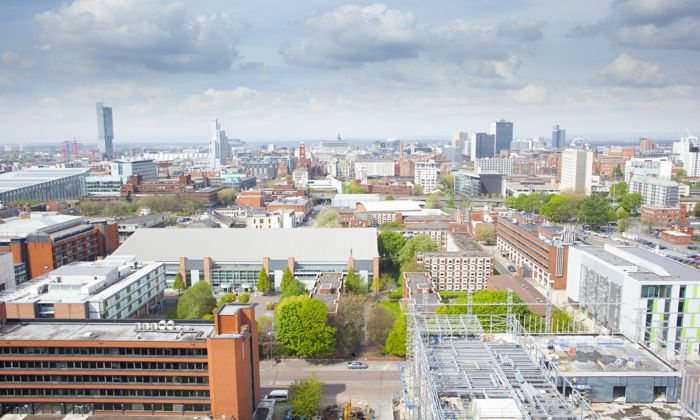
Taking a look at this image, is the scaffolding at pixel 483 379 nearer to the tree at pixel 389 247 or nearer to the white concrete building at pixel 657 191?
the tree at pixel 389 247

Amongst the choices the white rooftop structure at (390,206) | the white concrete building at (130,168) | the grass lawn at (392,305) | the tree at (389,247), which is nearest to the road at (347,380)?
the grass lawn at (392,305)

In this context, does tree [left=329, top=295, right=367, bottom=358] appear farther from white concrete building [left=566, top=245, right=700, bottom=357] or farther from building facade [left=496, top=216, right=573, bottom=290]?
building facade [left=496, top=216, right=573, bottom=290]

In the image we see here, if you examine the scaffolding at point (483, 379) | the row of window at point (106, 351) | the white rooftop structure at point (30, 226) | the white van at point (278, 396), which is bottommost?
the white van at point (278, 396)

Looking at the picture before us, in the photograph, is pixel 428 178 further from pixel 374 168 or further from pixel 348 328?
pixel 348 328

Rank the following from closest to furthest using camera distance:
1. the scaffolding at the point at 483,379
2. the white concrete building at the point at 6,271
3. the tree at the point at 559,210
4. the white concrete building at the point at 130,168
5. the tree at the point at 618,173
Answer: the scaffolding at the point at 483,379 < the white concrete building at the point at 6,271 < the tree at the point at 559,210 < the white concrete building at the point at 130,168 < the tree at the point at 618,173

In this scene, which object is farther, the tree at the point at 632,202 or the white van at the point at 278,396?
the tree at the point at 632,202

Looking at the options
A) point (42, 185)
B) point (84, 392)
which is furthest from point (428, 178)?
point (84, 392)

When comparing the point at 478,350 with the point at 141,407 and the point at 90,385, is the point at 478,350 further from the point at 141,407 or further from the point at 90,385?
the point at 90,385
